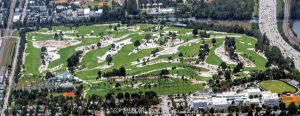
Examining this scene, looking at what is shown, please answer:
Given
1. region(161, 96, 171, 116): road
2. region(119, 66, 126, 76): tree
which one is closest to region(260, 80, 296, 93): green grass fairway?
region(161, 96, 171, 116): road

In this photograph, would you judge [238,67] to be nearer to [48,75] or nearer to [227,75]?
[227,75]

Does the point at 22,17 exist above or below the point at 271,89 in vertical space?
above

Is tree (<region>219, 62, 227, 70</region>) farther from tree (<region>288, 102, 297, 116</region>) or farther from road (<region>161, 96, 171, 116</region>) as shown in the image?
tree (<region>288, 102, 297, 116</region>)

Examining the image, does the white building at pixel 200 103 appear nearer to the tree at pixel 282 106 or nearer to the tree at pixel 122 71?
the tree at pixel 282 106

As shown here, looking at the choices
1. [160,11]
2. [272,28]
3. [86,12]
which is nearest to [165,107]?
[272,28]

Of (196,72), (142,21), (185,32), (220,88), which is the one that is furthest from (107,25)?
(220,88)

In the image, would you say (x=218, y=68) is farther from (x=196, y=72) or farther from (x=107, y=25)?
(x=107, y=25)

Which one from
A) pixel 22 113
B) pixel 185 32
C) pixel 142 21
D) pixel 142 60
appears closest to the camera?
pixel 22 113
